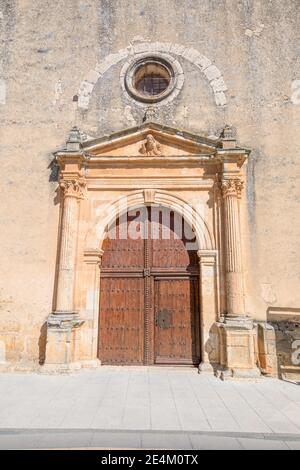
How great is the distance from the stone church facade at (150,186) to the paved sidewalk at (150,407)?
591mm

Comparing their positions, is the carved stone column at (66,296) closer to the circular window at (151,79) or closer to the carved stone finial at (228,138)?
the circular window at (151,79)

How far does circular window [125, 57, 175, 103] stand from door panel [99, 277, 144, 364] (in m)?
3.72

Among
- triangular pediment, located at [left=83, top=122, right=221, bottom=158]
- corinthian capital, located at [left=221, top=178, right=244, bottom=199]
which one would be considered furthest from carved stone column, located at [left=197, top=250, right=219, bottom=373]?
triangular pediment, located at [left=83, top=122, right=221, bottom=158]

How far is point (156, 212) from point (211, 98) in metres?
2.54

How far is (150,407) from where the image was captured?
12.1 feet

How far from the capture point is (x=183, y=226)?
20.4ft

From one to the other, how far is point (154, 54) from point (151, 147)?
7.04ft

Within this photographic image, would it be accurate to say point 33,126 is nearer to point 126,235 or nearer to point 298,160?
point 126,235

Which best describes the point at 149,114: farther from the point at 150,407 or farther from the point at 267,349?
the point at 150,407

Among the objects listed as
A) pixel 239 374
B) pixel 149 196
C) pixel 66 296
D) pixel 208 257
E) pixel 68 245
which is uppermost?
pixel 149 196

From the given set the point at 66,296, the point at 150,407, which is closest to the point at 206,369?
the point at 150,407

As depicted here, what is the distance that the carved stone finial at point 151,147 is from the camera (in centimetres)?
621

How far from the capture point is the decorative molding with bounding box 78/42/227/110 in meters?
6.61

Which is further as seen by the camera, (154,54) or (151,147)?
(154,54)
